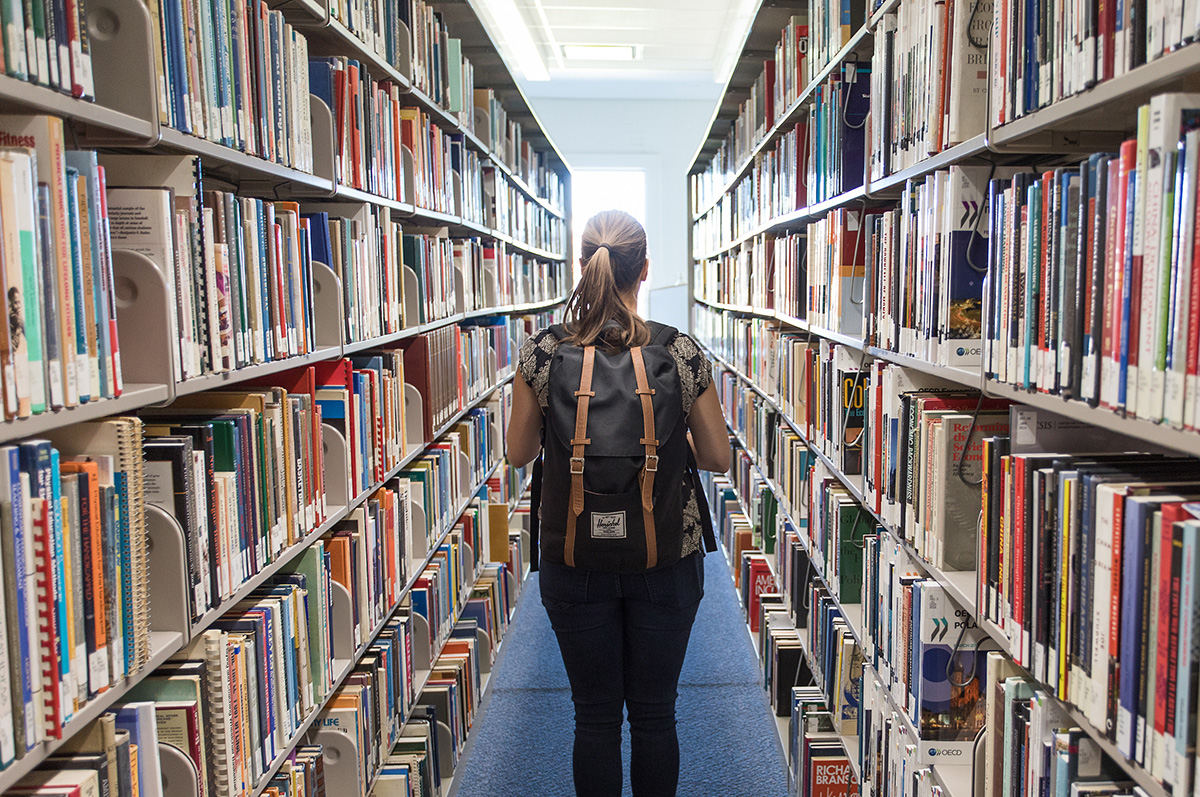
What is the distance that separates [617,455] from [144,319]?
0.98 meters

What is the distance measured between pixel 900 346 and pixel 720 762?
1.73 meters

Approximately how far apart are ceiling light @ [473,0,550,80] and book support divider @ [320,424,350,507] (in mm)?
3793

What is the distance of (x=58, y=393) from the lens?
0.93 m

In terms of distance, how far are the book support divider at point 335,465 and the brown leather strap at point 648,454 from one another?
63 cm

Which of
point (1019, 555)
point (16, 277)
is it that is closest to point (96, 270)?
point (16, 277)

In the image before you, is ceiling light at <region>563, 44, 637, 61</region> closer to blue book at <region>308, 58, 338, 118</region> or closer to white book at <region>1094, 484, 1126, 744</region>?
blue book at <region>308, 58, 338, 118</region>

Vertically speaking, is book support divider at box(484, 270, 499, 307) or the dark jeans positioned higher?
book support divider at box(484, 270, 499, 307)

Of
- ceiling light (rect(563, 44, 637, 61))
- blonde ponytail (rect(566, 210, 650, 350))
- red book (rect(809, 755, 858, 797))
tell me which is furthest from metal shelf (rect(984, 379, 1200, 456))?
ceiling light (rect(563, 44, 637, 61))

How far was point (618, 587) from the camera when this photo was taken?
1965 mm

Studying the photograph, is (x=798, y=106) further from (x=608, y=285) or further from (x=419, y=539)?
(x=419, y=539)

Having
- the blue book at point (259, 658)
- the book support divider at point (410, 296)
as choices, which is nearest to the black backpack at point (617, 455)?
the blue book at point (259, 658)

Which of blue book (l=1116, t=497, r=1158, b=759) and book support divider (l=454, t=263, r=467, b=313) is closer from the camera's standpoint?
blue book (l=1116, t=497, r=1158, b=759)

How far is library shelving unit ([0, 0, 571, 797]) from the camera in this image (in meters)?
1.05

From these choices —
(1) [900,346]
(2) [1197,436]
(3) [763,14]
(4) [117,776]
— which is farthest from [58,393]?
(3) [763,14]
